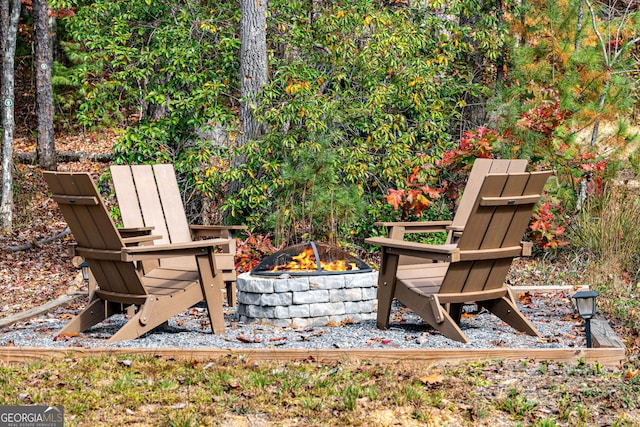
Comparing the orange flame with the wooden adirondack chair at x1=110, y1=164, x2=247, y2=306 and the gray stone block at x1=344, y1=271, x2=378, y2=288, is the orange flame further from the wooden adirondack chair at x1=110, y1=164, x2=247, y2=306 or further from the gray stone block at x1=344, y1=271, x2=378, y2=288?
the wooden adirondack chair at x1=110, y1=164, x2=247, y2=306

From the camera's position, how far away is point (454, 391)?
384cm

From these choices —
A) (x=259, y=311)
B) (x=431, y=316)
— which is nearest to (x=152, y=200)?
(x=259, y=311)

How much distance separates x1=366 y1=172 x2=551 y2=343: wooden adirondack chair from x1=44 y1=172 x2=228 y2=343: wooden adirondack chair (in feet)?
3.64

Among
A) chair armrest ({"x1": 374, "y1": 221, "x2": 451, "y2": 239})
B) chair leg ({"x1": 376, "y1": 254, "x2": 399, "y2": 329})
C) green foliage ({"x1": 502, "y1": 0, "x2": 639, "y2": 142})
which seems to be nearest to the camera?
chair leg ({"x1": 376, "y1": 254, "x2": 399, "y2": 329})

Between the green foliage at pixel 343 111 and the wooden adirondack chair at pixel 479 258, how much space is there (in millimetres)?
2460

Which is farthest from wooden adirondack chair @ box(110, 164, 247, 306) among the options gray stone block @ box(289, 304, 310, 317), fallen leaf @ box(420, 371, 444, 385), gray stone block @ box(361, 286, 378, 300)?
fallen leaf @ box(420, 371, 444, 385)

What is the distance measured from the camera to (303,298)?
5.52 metres

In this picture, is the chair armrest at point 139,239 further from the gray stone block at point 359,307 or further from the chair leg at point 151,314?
the gray stone block at point 359,307

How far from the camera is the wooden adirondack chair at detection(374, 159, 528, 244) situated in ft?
20.4

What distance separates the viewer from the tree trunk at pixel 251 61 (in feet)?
26.8

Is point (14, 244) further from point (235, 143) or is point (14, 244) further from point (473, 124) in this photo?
point (473, 124)

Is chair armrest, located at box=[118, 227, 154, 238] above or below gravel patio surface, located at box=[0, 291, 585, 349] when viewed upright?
above

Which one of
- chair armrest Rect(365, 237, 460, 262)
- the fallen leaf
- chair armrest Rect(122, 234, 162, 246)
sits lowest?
the fallen leaf

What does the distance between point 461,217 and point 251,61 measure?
2.97m
